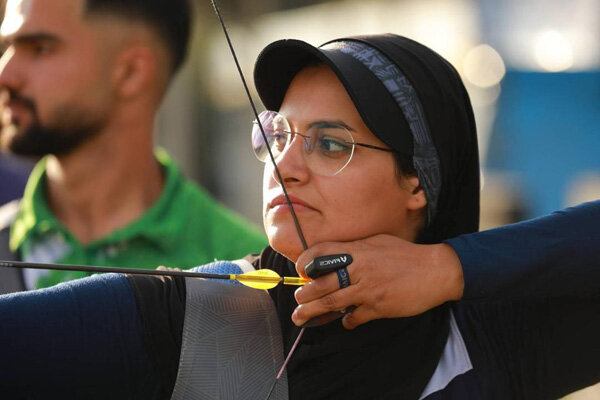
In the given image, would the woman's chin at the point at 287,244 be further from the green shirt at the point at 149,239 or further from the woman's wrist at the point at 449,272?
the green shirt at the point at 149,239

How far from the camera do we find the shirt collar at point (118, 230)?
10.5 ft

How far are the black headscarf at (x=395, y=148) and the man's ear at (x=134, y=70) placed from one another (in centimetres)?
130

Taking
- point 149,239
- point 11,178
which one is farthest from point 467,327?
point 11,178

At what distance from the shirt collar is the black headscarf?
111 cm

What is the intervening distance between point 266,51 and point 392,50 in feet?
0.89

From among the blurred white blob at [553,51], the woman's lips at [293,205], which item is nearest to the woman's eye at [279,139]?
the woman's lips at [293,205]

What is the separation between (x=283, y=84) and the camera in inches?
86.6

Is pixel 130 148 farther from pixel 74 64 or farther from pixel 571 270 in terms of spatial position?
pixel 571 270

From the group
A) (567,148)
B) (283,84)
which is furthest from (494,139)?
(283,84)

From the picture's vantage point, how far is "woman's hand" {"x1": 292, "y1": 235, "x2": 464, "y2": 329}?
5.96 feet

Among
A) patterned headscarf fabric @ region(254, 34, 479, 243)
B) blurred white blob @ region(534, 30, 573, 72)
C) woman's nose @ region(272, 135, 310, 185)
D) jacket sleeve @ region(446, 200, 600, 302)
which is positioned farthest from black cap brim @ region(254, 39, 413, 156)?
blurred white blob @ region(534, 30, 573, 72)

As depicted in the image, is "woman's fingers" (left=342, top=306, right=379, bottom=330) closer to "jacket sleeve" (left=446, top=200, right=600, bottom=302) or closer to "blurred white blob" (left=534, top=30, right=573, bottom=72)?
"jacket sleeve" (left=446, top=200, right=600, bottom=302)

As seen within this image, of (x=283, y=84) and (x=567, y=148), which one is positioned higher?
(x=283, y=84)

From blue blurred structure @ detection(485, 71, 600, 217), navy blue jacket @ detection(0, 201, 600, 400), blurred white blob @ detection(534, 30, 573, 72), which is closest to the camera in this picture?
navy blue jacket @ detection(0, 201, 600, 400)
